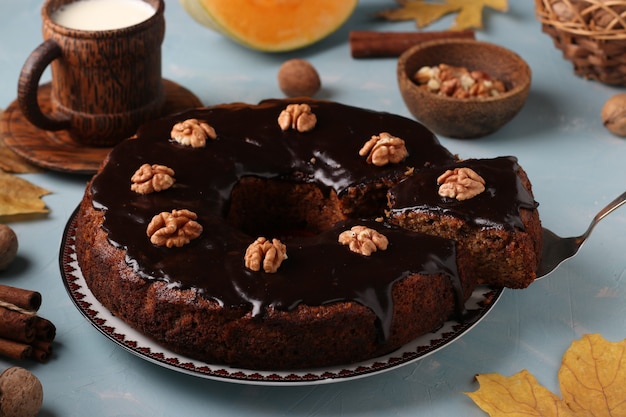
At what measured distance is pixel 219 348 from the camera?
2.27 meters

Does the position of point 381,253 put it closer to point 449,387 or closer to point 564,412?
point 449,387

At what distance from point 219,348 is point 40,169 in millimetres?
1377

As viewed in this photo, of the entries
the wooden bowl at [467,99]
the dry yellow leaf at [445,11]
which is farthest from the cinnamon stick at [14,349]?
the dry yellow leaf at [445,11]

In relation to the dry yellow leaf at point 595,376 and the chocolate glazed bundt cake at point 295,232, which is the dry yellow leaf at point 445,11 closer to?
the chocolate glazed bundt cake at point 295,232

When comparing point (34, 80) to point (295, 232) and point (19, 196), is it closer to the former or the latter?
point (19, 196)

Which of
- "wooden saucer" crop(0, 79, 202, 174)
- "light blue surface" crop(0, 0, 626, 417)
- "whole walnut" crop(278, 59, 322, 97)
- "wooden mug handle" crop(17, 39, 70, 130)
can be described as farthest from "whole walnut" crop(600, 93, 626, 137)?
"wooden mug handle" crop(17, 39, 70, 130)

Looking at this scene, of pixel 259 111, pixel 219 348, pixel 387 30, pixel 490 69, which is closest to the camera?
pixel 219 348

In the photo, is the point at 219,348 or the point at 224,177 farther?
the point at 224,177

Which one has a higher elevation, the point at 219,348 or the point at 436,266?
the point at 436,266

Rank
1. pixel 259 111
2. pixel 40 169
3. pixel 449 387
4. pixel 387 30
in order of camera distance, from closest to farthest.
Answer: pixel 449 387
pixel 259 111
pixel 40 169
pixel 387 30

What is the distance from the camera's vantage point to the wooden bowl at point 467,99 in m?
3.41

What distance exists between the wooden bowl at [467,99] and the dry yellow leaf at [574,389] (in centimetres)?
116

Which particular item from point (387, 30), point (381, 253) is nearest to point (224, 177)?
point (381, 253)

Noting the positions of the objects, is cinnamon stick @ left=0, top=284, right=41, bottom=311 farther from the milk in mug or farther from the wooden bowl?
the wooden bowl
